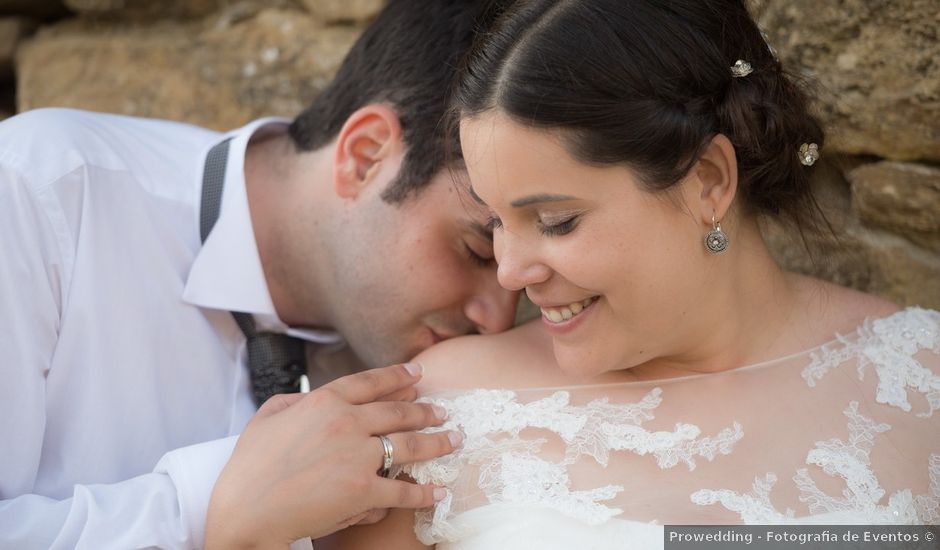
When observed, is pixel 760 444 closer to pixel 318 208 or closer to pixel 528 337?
pixel 528 337

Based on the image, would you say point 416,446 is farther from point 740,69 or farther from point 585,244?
point 740,69

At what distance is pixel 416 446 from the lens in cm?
225

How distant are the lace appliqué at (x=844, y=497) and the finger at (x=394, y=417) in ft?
2.00

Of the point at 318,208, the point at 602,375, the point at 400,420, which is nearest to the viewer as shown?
the point at 400,420

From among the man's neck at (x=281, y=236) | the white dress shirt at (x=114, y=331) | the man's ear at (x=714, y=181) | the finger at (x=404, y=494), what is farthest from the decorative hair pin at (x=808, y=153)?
the white dress shirt at (x=114, y=331)

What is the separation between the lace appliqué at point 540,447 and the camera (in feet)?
7.26

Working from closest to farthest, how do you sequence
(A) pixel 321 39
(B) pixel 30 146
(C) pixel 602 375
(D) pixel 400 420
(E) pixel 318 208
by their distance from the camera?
(D) pixel 400 420, (C) pixel 602 375, (B) pixel 30 146, (E) pixel 318 208, (A) pixel 321 39

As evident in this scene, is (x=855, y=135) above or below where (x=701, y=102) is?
below

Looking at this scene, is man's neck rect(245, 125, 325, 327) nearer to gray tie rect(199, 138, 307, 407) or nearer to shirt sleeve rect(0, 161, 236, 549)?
gray tie rect(199, 138, 307, 407)

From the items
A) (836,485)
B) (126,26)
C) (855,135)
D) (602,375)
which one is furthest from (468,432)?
(126,26)

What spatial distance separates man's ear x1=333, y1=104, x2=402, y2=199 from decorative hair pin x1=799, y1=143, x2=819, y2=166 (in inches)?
42.5

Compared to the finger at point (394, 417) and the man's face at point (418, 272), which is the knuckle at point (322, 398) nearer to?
the finger at point (394, 417)

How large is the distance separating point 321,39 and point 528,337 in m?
1.66

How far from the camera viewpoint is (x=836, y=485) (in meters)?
2.24
